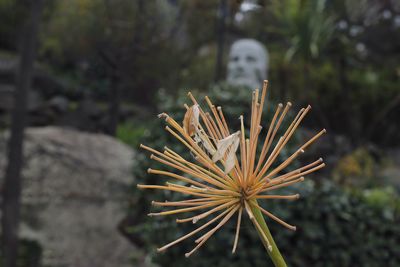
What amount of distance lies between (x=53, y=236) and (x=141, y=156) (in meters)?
2.03

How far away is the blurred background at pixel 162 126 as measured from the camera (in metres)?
4.47

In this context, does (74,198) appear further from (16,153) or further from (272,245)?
(272,245)

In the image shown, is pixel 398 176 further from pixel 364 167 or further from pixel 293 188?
pixel 293 188

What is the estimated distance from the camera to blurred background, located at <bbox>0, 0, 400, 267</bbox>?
447 cm

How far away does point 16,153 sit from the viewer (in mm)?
5883

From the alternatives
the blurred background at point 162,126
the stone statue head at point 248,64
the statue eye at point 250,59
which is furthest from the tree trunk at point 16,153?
the statue eye at point 250,59

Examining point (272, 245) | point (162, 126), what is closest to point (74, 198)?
point (162, 126)

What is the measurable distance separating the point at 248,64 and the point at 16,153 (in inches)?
152

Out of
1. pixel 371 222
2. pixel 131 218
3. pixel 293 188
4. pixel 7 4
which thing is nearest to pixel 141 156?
pixel 131 218

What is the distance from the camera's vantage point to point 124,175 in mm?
7312

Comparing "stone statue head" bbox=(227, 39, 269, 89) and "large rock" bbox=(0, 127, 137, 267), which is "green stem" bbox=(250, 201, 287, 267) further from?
"stone statue head" bbox=(227, 39, 269, 89)

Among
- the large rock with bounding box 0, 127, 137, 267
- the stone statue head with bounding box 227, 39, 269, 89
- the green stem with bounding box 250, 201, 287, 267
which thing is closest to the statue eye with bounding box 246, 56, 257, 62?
the stone statue head with bounding box 227, 39, 269, 89

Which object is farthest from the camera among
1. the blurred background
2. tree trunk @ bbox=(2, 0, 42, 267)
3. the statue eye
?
the statue eye

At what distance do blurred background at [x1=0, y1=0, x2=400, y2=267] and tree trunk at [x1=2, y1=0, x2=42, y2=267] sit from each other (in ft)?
0.04
